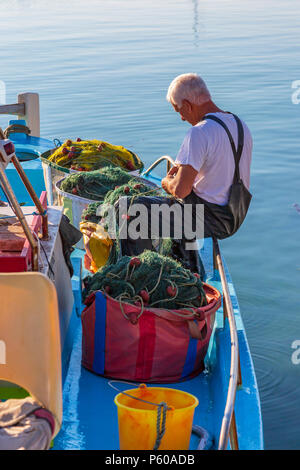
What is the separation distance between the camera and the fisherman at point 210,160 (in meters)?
4.38

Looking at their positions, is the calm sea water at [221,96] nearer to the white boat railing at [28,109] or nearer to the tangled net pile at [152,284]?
the tangled net pile at [152,284]

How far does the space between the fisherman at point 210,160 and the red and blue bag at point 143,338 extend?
3.26ft

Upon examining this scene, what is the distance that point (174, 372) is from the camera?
386 centimetres

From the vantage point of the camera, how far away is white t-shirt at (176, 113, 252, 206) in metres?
4.37

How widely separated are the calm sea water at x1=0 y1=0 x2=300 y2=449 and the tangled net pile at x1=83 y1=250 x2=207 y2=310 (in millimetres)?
2062

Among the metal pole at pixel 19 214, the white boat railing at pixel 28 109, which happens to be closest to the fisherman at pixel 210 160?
the metal pole at pixel 19 214

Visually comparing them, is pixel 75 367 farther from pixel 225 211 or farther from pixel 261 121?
pixel 261 121

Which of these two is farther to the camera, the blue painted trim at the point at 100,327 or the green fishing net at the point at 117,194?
the green fishing net at the point at 117,194

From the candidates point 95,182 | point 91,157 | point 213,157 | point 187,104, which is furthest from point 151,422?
point 91,157

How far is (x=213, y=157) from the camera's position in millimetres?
4453

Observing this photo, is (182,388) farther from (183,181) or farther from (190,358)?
(183,181)

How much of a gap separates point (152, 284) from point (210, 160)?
1.12m

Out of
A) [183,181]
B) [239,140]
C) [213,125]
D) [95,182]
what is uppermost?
[213,125]
